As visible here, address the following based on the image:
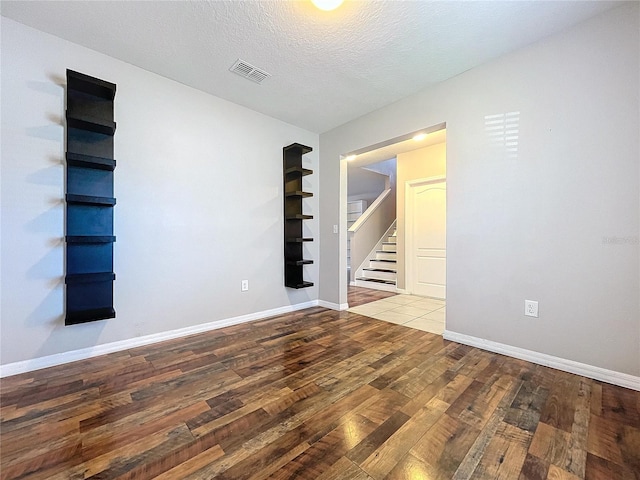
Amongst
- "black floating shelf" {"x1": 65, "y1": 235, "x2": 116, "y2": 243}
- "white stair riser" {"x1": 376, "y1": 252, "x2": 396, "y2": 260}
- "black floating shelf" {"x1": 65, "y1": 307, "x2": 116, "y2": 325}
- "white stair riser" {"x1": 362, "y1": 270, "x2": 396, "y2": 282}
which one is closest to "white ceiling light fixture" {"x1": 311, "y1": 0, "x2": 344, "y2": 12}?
"black floating shelf" {"x1": 65, "y1": 235, "x2": 116, "y2": 243}

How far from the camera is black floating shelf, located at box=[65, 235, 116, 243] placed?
1.92m

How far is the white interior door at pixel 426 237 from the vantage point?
14.0 feet

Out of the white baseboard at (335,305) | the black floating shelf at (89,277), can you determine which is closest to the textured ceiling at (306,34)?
the black floating shelf at (89,277)

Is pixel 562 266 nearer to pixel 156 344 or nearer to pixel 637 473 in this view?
pixel 637 473

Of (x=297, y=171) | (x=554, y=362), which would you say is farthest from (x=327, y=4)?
(x=554, y=362)

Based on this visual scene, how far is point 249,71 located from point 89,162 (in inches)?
57.8

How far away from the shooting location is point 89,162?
6.42 feet

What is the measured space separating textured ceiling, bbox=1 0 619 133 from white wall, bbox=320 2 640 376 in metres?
0.23

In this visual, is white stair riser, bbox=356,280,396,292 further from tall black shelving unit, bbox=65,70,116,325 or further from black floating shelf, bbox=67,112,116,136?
black floating shelf, bbox=67,112,116,136

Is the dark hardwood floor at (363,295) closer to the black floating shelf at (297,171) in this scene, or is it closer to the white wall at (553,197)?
the white wall at (553,197)

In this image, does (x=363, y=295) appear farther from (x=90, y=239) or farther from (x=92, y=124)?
(x=92, y=124)

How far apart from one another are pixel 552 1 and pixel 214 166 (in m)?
2.88

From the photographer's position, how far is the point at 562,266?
74.8 inches

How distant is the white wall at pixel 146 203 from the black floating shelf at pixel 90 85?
0.14m
